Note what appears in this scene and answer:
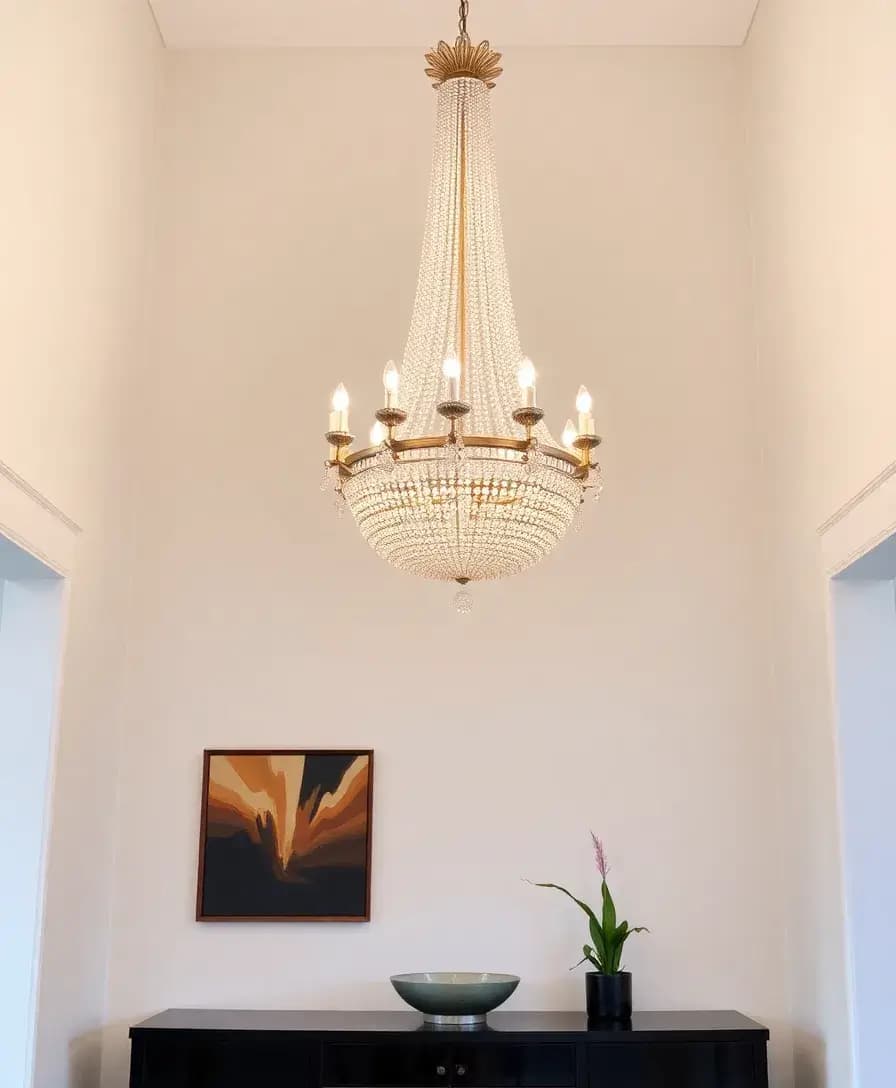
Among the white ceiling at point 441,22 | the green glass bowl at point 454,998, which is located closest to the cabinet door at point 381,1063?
the green glass bowl at point 454,998

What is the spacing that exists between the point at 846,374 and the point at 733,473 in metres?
1.18

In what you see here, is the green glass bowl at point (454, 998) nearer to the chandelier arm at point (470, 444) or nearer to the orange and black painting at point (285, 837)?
the orange and black painting at point (285, 837)

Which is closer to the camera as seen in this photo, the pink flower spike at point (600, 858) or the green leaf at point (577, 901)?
the green leaf at point (577, 901)

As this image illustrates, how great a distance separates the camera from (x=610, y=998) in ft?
14.2

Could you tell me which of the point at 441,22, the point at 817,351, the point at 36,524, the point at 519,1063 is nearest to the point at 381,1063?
the point at 519,1063

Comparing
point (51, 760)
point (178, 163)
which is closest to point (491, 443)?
point (51, 760)

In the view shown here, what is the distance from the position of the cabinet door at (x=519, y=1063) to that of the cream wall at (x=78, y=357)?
1323mm

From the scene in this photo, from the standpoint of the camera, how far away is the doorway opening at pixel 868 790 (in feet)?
12.7

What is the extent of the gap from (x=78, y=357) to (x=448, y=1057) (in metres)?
2.58

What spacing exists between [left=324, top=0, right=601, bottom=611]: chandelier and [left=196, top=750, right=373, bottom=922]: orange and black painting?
1530 millimetres

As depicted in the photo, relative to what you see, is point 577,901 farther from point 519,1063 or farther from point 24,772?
point 24,772

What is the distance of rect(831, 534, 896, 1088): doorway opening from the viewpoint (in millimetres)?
3881

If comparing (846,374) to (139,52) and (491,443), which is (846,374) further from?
(139,52)

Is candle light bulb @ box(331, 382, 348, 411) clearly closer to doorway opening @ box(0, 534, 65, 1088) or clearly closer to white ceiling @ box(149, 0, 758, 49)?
doorway opening @ box(0, 534, 65, 1088)
